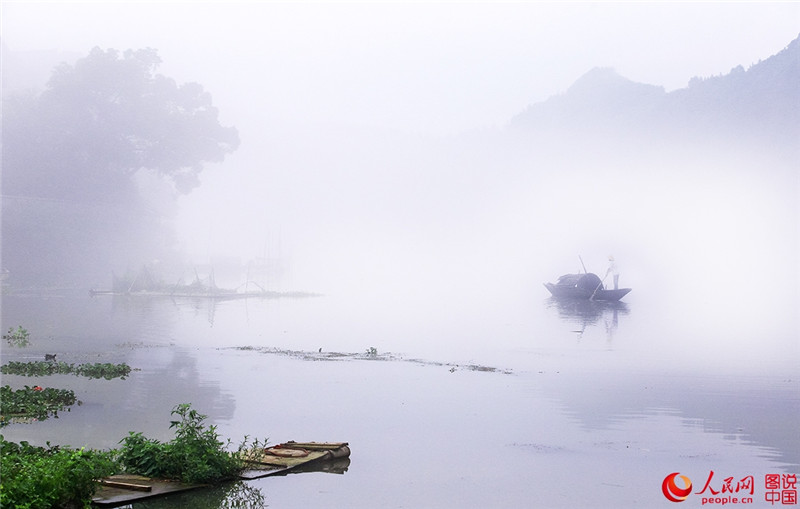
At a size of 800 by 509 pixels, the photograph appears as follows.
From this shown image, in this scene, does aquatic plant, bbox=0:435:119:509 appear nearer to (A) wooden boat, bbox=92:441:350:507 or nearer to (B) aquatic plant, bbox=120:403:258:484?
(A) wooden boat, bbox=92:441:350:507

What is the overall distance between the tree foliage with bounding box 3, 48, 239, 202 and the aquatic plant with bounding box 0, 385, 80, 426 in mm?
63694

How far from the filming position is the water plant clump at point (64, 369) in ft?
81.0

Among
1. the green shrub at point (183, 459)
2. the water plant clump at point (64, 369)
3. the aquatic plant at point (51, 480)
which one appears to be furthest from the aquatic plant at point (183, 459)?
the water plant clump at point (64, 369)

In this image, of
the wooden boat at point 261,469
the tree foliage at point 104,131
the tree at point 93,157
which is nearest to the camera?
the wooden boat at point 261,469

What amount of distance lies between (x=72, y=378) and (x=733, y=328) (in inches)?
1817

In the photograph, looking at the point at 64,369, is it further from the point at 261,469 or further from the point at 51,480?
the point at 51,480

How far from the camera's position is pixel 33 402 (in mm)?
19547

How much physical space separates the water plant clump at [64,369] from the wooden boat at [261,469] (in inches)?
444

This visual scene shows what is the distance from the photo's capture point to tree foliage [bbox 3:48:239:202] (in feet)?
268

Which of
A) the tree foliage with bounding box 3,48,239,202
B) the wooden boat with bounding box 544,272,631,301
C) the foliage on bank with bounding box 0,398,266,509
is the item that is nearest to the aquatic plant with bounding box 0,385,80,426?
the foliage on bank with bounding box 0,398,266,509

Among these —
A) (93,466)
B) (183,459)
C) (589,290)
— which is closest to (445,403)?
(183,459)

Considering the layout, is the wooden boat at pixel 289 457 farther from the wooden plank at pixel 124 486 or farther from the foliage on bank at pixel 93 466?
the wooden plank at pixel 124 486

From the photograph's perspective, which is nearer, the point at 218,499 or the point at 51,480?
the point at 51,480

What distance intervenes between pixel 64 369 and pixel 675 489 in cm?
1790
